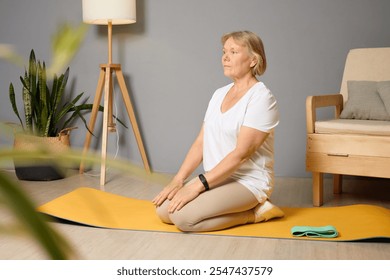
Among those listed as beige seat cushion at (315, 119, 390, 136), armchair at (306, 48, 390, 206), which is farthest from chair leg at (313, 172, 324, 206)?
beige seat cushion at (315, 119, 390, 136)

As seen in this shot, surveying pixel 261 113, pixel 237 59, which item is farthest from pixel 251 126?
pixel 237 59

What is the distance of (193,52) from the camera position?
4.22 meters

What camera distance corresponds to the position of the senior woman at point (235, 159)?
2.58 meters

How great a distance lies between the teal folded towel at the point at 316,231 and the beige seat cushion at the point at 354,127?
72cm

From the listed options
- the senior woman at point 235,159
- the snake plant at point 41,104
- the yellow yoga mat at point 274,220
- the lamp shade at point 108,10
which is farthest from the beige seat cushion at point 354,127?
the snake plant at point 41,104

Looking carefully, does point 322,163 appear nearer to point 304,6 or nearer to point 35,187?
point 304,6

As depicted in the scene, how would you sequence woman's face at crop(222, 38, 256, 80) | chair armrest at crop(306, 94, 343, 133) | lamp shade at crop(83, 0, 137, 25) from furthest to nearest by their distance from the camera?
lamp shade at crop(83, 0, 137, 25)
chair armrest at crop(306, 94, 343, 133)
woman's face at crop(222, 38, 256, 80)

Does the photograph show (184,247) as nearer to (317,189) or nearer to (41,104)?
(317,189)

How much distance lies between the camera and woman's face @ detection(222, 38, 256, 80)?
8.89 feet

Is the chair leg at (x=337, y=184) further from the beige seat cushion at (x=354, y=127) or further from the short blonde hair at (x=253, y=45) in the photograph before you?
the short blonde hair at (x=253, y=45)

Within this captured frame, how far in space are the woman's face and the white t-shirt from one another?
4.0 inches

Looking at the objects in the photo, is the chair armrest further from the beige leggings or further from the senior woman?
the beige leggings

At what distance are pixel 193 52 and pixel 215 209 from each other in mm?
1928
